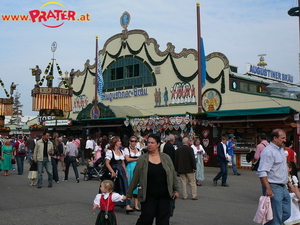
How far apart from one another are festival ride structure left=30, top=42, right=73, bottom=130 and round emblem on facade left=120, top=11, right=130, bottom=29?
309 inches

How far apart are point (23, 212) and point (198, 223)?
153 inches

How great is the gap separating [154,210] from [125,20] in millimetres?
27915

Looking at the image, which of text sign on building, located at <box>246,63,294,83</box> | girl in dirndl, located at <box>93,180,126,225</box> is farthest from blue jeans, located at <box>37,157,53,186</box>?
text sign on building, located at <box>246,63,294,83</box>

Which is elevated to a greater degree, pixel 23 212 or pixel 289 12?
pixel 289 12

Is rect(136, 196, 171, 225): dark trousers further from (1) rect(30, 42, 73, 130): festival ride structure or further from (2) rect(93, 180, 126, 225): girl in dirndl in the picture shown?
(1) rect(30, 42, 73, 130): festival ride structure

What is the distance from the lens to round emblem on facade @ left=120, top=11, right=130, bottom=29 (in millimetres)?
31906

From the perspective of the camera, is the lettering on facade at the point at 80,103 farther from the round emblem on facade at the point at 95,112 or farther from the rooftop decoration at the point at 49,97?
the round emblem on facade at the point at 95,112

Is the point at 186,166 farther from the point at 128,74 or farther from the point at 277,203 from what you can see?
the point at 128,74

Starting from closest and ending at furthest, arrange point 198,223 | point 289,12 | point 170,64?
point 198,223 → point 289,12 → point 170,64

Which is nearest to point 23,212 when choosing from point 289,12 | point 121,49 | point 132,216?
point 132,216

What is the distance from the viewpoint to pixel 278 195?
5875mm

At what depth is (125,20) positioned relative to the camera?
32094 mm

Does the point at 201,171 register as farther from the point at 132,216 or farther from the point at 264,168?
the point at 264,168

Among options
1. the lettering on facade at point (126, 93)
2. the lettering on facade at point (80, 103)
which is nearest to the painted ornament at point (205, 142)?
the lettering on facade at point (126, 93)
